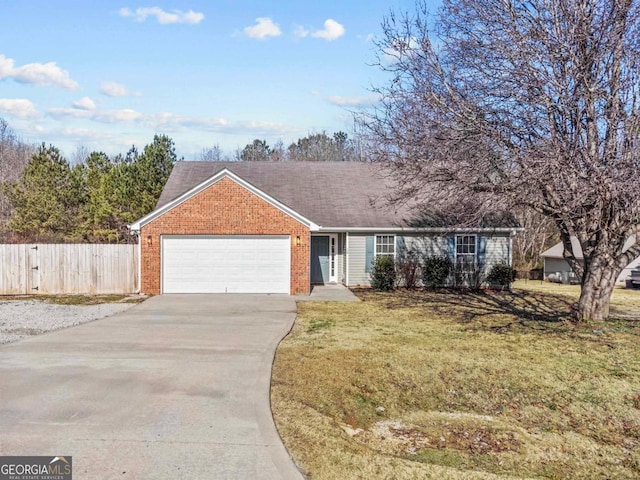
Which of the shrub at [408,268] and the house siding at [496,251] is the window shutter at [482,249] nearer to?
the house siding at [496,251]

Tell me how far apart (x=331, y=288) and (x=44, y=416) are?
13.8 meters

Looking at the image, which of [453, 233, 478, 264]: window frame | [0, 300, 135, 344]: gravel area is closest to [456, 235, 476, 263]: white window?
[453, 233, 478, 264]: window frame

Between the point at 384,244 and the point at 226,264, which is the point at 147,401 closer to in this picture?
the point at 226,264

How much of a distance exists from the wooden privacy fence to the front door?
677 cm

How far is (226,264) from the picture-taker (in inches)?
671

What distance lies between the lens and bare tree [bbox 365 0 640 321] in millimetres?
9789

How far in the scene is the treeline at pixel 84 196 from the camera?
2178 centimetres

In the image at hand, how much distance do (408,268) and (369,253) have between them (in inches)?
62.8

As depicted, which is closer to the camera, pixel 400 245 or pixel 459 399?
pixel 459 399

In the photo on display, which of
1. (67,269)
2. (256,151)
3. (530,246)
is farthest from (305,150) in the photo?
(67,269)

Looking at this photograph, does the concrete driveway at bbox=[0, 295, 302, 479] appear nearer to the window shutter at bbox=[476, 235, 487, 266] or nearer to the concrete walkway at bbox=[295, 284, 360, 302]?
the concrete walkway at bbox=[295, 284, 360, 302]

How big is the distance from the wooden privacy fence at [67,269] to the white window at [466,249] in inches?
472

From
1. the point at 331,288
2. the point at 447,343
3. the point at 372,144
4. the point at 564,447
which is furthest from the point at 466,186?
the point at 331,288

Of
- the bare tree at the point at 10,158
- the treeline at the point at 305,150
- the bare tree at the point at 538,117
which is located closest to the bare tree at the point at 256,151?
the treeline at the point at 305,150
